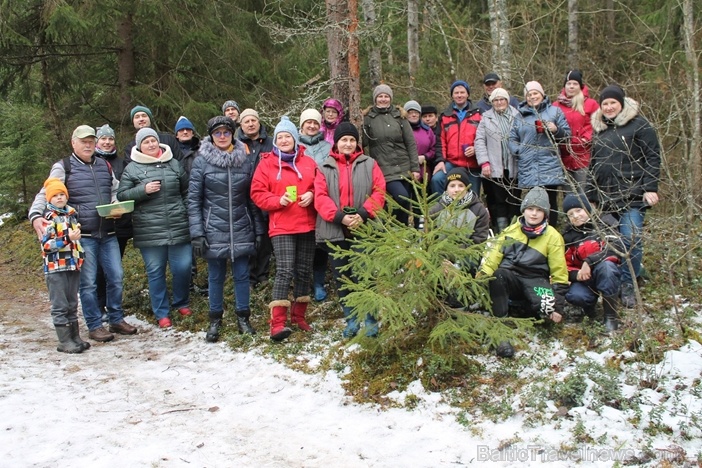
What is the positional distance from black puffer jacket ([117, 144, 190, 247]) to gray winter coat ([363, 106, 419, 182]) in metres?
2.50

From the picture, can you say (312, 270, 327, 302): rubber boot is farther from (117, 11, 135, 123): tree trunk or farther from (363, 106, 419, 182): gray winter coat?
(117, 11, 135, 123): tree trunk

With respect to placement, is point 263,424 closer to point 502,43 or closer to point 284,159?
point 284,159

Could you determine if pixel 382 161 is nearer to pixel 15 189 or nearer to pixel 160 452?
pixel 160 452

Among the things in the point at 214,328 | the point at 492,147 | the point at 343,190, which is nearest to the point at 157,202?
the point at 214,328

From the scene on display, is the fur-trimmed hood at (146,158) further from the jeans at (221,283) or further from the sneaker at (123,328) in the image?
the sneaker at (123,328)

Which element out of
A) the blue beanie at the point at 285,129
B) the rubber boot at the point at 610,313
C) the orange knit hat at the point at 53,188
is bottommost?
the rubber boot at the point at 610,313

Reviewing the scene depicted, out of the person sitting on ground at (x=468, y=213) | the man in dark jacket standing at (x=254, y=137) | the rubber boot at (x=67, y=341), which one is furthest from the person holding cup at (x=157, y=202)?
the person sitting on ground at (x=468, y=213)

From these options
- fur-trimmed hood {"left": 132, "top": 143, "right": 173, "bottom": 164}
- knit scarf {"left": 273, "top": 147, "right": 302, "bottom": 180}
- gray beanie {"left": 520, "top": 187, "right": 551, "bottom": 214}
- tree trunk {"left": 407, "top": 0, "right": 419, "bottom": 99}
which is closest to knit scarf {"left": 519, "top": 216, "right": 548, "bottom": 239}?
gray beanie {"left": 520, "top": 187, "right": 551, "bottom": 214}

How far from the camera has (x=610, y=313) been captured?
5520 millimetres

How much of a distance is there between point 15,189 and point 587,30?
667 inches

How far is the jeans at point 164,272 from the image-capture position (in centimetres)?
709

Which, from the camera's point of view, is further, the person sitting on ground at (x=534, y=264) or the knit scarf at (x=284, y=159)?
the knit scarf at (x=284, y=159)

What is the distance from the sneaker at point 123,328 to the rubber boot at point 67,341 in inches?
28.1

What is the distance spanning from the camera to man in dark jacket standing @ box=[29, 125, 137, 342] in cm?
665
